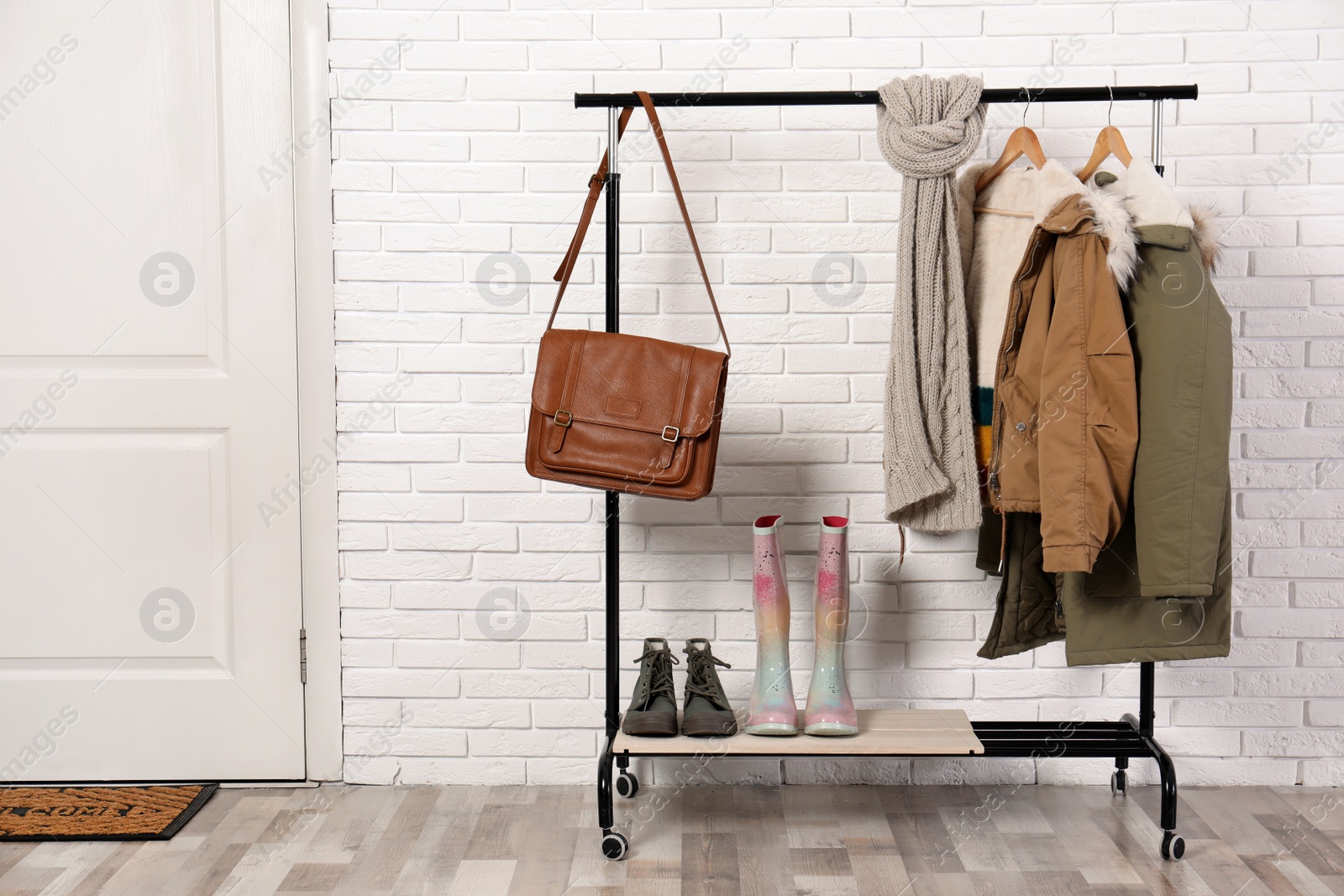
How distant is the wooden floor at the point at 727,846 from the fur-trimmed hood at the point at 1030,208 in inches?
41.1

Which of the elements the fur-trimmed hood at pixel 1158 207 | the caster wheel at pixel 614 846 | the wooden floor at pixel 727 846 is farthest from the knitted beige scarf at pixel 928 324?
the caster wheel at pixel 614 846

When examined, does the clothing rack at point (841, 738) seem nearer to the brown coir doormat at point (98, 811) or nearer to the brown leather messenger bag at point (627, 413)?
the brown leather messenger bag at point (627, 413)

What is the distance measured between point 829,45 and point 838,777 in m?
1.55

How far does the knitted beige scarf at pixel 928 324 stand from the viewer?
5.92 feet

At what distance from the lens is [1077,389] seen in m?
1.66

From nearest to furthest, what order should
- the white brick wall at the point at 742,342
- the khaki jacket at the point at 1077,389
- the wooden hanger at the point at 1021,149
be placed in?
1. the khaki jacket at the point at 1077,389
2. the wooden hanger at the point at 1021,149
3. the white brick wall at the point at 742,342

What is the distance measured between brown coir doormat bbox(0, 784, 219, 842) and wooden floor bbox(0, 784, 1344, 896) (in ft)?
0.09

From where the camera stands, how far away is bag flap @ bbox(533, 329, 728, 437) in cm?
174

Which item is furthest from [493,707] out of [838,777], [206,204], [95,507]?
[206,204]

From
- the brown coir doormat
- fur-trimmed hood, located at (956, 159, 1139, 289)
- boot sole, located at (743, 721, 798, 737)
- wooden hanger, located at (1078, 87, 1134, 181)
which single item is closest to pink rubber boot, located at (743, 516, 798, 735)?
boot sole, located at (743, 721, 798, 737)

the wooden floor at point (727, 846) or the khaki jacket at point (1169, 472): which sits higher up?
the khaki jacket at point (1169, 472)

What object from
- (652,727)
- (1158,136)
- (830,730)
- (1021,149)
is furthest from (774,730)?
(1158,136)

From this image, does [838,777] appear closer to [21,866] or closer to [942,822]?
[942,822]

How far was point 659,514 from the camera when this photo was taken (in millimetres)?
2172
